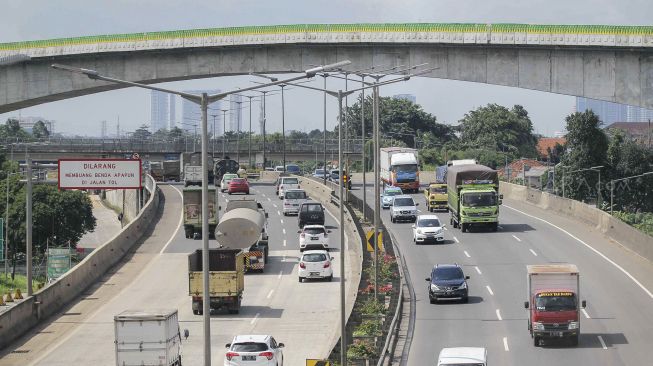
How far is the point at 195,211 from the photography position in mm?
70438

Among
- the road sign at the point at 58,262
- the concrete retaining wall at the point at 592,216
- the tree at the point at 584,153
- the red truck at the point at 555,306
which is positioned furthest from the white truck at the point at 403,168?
the red truck at the point at 555,306

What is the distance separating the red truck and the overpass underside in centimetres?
3732

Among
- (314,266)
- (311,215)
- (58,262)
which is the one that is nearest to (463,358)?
(314,266)

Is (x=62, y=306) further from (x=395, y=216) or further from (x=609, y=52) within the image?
(x=609, y=52)

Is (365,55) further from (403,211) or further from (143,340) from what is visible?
(143,340)

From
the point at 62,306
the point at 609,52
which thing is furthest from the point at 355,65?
the point at 62,306

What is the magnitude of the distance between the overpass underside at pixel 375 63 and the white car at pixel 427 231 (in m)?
16.1

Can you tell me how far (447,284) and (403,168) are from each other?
53.3m

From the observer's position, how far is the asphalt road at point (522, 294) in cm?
3916

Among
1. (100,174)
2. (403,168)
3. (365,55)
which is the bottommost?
(100,174)

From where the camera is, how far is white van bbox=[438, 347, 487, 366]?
30.5 meters

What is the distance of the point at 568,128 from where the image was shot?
11081 centimetres

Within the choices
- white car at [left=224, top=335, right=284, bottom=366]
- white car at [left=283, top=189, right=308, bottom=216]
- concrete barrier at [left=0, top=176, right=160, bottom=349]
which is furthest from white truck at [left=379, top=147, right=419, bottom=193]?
white car at [left=224, top=335, right=284, bottom=366]

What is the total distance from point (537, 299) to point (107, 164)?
41472mm
